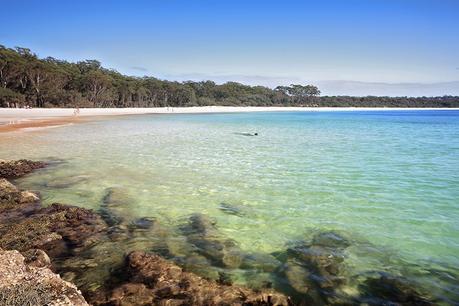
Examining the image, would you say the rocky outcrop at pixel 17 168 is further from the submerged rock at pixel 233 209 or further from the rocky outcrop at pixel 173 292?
A: the rocky outcrop at pixel 173 292

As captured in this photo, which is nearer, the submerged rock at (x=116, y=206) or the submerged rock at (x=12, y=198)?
the submerged rock at (x=116, y=206)

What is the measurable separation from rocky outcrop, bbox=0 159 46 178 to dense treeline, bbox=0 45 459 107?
45559 millimetres

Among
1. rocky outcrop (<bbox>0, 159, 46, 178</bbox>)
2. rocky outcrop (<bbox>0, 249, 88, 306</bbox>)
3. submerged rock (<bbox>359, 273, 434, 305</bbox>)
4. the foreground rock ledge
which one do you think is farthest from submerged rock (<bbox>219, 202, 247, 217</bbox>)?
rocky outcrop (<bbox>0, 159, 46, 178</bbox>)

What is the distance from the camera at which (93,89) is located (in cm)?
6994

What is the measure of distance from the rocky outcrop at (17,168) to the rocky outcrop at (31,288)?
741cm

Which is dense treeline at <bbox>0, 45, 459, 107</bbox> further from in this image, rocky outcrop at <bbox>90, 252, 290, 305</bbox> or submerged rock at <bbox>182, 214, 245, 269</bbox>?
rocky outcrop at <bbox>90, 252, 290, 305</bbox>

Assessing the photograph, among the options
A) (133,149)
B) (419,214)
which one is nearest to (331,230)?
(419,214)

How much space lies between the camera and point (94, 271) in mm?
4590

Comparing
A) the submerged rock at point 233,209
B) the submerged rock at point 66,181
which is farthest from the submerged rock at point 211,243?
the submerged rock at point 66,181

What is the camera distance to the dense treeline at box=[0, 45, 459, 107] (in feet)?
183

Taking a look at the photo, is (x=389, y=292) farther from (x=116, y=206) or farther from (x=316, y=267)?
(x=116, y=206)

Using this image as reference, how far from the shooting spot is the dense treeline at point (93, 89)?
55875mm

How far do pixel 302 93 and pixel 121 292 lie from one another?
157990mm

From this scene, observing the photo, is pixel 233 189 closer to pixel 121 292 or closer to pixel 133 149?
pixel 121 292
